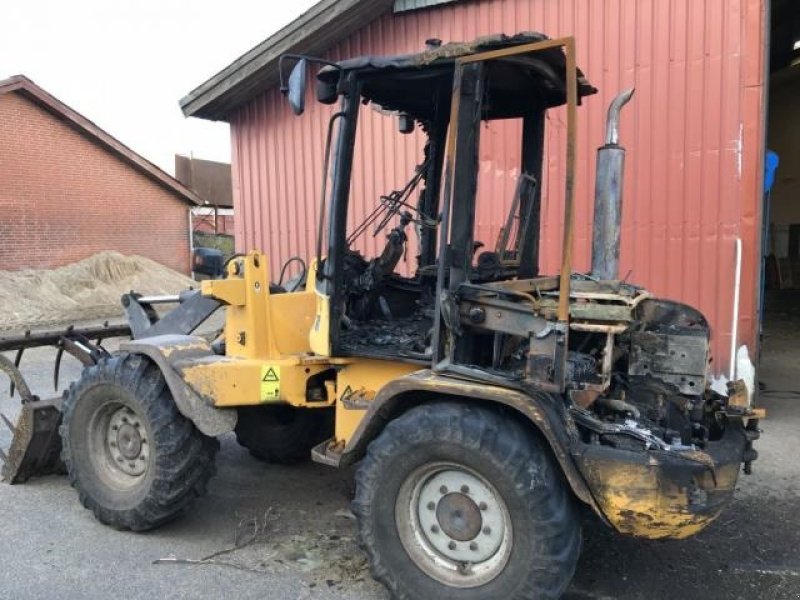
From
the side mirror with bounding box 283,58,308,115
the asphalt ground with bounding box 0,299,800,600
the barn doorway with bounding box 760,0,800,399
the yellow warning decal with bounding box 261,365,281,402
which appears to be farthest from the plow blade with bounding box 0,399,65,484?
the barn doorway with bounding box 760,0,800,399

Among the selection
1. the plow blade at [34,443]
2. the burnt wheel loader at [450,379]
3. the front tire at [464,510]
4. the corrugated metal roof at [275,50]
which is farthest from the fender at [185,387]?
the corrugated metal roof at [275,50]

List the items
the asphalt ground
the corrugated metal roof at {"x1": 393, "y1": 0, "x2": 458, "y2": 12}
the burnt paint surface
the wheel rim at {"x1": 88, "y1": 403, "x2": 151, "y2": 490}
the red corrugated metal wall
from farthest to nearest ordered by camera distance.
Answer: the corrugated metal roof at {"x1": 393, "y1": 0, "x2": 458, "y2": 12}
the red corrugated metal wall
the wheel rim at {"x1": 88, "y1": 403, "x2": 151, "y2": 490}
the asphalt ground
the burnt paint surface

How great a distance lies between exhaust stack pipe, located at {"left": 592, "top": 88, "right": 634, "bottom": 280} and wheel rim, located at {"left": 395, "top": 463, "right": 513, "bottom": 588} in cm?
271

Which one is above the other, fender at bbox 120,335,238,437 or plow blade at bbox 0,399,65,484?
fender at bbox 120,335,238,437

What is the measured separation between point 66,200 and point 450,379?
20.0 meters

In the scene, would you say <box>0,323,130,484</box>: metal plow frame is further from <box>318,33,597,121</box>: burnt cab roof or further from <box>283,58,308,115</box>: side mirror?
<box>318,33,597,121</box>: burnt cab roof

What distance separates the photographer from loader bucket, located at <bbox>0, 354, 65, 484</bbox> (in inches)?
205

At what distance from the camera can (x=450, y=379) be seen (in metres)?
3.51

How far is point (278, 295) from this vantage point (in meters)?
4.55

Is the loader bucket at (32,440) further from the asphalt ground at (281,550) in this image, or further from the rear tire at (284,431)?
the rear tire at (284,431)

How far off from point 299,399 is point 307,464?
1.74 meters

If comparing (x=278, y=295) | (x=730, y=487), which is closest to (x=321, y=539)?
(x=278, y=295)

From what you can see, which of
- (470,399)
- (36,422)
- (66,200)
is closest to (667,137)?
(470,399)

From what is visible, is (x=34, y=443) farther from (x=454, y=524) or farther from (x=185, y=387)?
(x=454, y=524)
